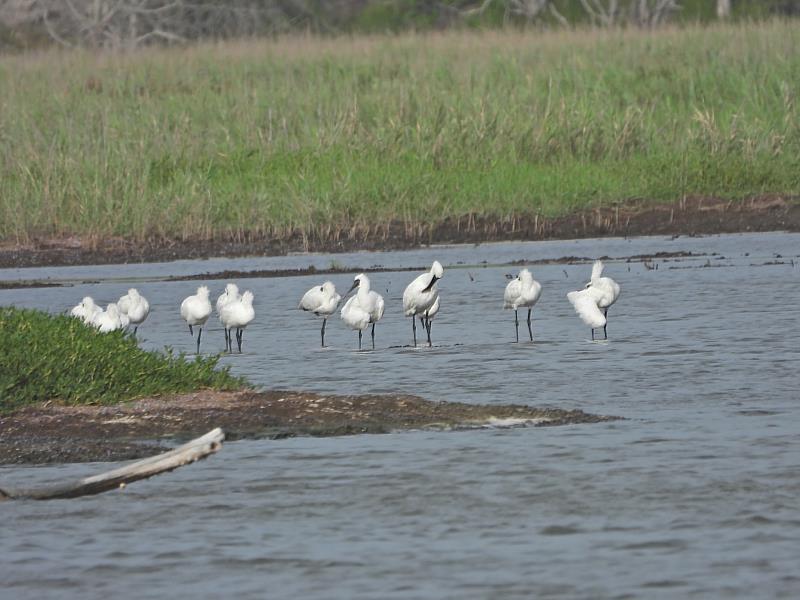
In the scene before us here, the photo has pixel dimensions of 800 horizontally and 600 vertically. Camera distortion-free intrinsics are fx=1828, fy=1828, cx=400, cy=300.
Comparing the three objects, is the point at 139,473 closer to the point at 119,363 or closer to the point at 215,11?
the point at 119,363

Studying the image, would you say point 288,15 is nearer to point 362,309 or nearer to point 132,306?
point 132,306

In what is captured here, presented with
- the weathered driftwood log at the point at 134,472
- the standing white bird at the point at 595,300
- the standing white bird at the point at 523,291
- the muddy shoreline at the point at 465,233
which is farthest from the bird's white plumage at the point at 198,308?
the muddy shoreline at the point at 465,233

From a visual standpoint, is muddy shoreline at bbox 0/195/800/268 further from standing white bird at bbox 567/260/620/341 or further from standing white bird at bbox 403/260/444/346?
standing white bird at bbox 567/260/620/341

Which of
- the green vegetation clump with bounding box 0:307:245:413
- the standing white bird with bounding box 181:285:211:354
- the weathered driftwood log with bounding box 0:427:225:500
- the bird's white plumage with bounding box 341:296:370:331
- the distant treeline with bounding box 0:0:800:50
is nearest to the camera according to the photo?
the weathered driftwood log with bounding box 0:427:225:500

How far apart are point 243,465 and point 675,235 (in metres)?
17.0

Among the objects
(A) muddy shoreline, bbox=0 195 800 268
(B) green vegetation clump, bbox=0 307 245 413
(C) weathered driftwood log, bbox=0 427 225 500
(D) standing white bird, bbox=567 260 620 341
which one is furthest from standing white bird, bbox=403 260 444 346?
(A) muddy shoreline, bbox=0 195 800 268

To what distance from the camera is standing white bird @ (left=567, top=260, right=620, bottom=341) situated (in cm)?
1600

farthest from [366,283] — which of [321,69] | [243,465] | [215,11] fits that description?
[215,11]

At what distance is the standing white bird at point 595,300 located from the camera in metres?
16.0

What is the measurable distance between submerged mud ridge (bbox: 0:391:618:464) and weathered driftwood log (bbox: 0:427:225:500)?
4.22 feet

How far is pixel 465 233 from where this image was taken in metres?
26.2

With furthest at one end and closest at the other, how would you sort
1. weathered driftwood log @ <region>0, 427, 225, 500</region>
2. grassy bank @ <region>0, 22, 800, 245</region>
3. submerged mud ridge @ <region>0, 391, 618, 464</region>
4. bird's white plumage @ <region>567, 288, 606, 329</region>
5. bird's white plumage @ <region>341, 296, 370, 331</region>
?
1. grassy bank @ <region>0, 22, 800, 245</region>
2. bird's white plumage @ <region>341, 296, 370, 331</region>
3. bird's white plumage @ <region>567, 288, 606, 329</region>
4. submerged mud ridge @ <region>0, 391, 618, 464</region>
5. weathered driftwood log @ <region>0, 427, 225, 500</region>

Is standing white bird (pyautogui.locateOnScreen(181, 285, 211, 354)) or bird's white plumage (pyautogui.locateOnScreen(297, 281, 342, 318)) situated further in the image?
bird's white plumage (pyautogui.locateOnScreen(297, 281, 342, 318))

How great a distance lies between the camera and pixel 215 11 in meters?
47.4
